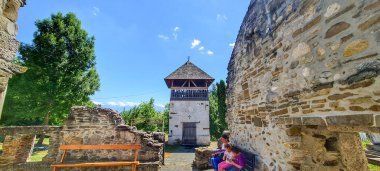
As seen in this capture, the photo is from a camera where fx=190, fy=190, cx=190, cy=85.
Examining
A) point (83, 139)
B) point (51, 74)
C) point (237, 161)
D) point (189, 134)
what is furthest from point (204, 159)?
point (51, 74)

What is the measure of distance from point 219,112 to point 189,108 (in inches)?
127

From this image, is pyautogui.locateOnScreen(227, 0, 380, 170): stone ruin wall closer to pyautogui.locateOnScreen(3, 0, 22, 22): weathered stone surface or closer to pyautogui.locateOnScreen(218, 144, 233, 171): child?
pyautogui.locateOnScreen(218, 144, 233, 171): child

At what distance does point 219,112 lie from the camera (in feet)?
65.8

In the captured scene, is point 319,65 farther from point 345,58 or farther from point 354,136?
point 354,136

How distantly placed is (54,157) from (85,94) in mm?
9208

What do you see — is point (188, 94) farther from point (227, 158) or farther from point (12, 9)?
point (12, 9)

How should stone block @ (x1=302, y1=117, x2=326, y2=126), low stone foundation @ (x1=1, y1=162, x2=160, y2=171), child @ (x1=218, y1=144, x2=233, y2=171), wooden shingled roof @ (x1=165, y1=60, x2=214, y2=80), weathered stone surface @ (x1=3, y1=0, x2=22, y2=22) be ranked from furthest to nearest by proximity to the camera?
wooden shingled roof @ (x1=165, y1=60, x2=214, y2=80) < low stone foundation @ (x1=1, y1=162, x2=160, y2=171) < child @ (x1=218, y1=144, x2=233, y2=171) < stone block @ (x1=302, y1=117, x2=326, y2=126) < weathered stone surface @ (x1=3, y1=0, x2=22, y2=22)

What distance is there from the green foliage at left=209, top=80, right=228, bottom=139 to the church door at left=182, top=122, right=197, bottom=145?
3.10m

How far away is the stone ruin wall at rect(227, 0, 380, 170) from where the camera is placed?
7.02 ft

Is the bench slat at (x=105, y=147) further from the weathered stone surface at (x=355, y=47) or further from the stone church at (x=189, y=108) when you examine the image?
the stone church at (x=189, y=108)

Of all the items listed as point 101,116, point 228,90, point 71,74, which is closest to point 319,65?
point 228,90

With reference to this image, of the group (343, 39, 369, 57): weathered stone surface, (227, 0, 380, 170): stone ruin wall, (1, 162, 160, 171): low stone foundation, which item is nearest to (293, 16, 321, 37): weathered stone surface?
(227, 0, 380, 170): stone ruin wall

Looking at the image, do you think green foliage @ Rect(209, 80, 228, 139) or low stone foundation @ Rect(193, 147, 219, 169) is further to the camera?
green foliage @ Rect(209, 80, 228, 139)

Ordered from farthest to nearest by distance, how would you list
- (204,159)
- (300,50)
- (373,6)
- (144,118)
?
(144,118) → (204,159) → (300,50) → (373,6)
